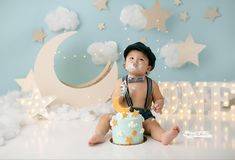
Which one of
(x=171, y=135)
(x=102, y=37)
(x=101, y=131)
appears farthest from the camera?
(x=102, y=37)

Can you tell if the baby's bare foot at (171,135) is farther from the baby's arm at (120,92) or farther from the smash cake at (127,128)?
the baby's arm at (120,92)

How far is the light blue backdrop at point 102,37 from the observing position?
2.02 m

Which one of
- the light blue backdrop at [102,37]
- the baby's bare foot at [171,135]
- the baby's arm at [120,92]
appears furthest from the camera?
the light blue backdrop at [102,37]

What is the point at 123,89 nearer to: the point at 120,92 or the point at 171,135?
the point at 120,92

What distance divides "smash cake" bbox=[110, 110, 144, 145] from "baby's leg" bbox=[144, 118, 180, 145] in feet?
0.22

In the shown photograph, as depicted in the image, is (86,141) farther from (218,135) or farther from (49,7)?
(49,7)

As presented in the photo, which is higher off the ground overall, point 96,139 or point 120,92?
point 120,92

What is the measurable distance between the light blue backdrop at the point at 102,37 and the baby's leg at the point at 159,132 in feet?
2.11

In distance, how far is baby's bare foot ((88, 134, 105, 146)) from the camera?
133cm

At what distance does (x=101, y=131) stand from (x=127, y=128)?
0.14 meters

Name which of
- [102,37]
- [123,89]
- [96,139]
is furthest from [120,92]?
[102,37]

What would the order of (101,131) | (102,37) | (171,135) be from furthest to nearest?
(102,37) → (101,131) → (171,135)

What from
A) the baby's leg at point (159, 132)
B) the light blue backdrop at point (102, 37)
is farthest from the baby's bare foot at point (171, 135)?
the light blue backdrop at point (102, 37)

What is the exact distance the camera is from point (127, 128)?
1.34 metres
